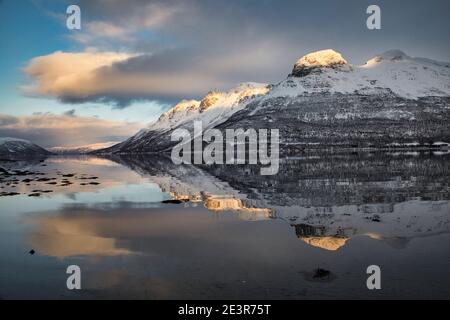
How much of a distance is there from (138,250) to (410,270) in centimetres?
1300

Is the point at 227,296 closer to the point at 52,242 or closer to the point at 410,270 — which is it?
the point at 410,270

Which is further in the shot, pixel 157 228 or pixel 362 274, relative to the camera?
pixel 157 228

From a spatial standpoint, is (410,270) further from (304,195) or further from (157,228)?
(304,195)

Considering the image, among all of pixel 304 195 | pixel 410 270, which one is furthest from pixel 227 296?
pixel 304 195

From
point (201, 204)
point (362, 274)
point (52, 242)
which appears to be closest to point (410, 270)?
point (362, 274)

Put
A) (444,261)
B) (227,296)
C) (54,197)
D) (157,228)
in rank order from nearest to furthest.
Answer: (227,296) → (444,261) → (157,228) → (54,197)

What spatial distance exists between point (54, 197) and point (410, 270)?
3989 cm

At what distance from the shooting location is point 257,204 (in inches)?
1426

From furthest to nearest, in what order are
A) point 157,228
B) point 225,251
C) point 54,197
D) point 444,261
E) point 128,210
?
point 54,197 → point 128,210 → point 157,228 → point 225,251 → point 444,261

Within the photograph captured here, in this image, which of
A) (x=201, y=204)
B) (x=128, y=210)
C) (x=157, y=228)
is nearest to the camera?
(x=157, y=228)

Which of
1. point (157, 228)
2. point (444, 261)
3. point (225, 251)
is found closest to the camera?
point (444, 261)

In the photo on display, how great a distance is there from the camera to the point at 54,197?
45.7 meters

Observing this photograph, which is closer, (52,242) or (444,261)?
(444,261)

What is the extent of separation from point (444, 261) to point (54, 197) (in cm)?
4050
